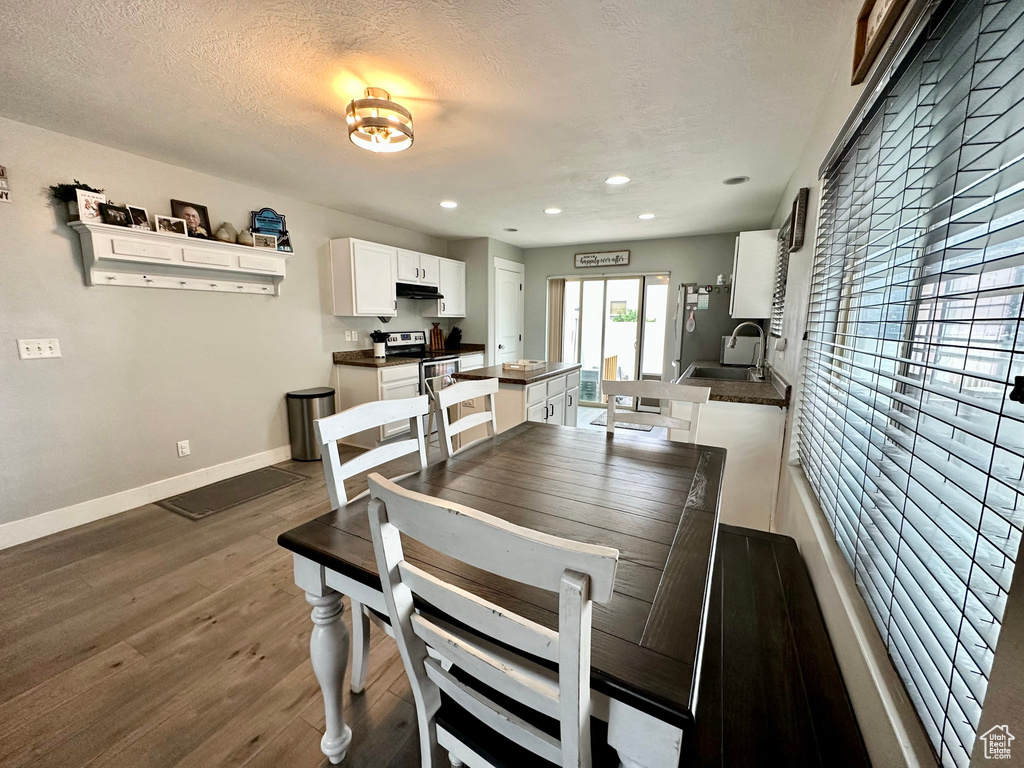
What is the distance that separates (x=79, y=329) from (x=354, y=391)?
1.98 m

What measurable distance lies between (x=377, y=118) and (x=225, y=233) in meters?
2.06

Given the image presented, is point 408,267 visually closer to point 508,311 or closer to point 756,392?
point 508,311

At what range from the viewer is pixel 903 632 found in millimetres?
810

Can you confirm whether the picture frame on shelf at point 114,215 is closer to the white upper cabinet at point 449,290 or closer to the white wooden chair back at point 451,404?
the white wooden chair back at point 451,404

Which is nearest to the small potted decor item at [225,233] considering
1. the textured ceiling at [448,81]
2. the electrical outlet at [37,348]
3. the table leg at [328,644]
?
the textured ceiling at [448,81]

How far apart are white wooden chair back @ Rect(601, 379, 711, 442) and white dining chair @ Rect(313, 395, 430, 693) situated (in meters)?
0.91

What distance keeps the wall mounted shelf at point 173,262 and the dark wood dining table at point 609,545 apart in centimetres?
273

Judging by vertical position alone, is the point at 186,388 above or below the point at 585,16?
below

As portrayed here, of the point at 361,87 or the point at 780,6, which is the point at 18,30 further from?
the point at 780,6

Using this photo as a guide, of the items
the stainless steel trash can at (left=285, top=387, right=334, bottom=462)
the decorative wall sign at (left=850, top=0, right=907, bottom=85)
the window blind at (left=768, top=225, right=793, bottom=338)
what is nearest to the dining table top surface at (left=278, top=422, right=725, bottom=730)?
the decorative wall sign at (left=850, top=0, right=907, bottom=85)

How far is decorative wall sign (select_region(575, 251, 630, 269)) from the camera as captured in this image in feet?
17.7

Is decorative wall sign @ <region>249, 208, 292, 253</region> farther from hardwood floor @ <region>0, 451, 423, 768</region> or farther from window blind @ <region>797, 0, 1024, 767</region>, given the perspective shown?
window blind @ <region>797, 0, 1024, 767</region>

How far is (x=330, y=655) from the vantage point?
3.70 ft

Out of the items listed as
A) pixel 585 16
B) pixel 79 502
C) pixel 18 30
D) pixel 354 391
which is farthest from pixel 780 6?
pixel 79 502
